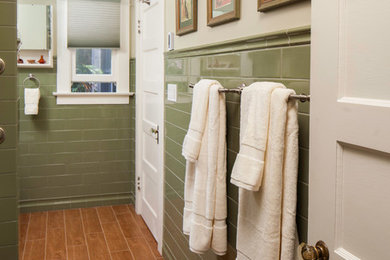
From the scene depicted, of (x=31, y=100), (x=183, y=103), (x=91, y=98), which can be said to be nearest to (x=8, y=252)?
(x=183, y=103)

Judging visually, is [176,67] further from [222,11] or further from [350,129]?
[350,129]

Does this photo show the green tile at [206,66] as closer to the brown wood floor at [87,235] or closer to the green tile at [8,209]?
the green tile at [8,209]

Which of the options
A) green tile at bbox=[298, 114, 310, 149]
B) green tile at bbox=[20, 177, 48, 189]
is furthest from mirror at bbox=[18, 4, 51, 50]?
green tile at bbox=[298, 114, 310, 149]

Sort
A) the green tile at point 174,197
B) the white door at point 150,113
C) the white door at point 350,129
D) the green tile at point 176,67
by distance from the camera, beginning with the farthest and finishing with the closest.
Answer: the white door at point 150,113, the green tile at point 174,197, the green tile at point 176,67, the white door at point 350,129

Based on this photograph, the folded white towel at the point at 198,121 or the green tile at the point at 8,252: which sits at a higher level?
the folded white towel at the point at 198,121

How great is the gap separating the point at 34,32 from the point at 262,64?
9.69 ft

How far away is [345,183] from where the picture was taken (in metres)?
1.02

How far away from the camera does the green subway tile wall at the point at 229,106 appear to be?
1.47 metres

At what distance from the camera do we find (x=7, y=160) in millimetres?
1976

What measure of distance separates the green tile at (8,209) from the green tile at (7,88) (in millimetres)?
449

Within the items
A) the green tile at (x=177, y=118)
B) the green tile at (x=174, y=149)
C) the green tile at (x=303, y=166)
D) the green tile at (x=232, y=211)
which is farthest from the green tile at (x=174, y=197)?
the green tile at (x=303, y=166)

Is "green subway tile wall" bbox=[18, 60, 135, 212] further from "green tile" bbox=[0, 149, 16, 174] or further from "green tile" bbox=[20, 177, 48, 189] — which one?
"green tile" bbox=[0, 149, 16, 174]

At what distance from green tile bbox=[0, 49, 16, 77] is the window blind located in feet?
7.47

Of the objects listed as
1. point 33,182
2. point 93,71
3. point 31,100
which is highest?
point 93,71
